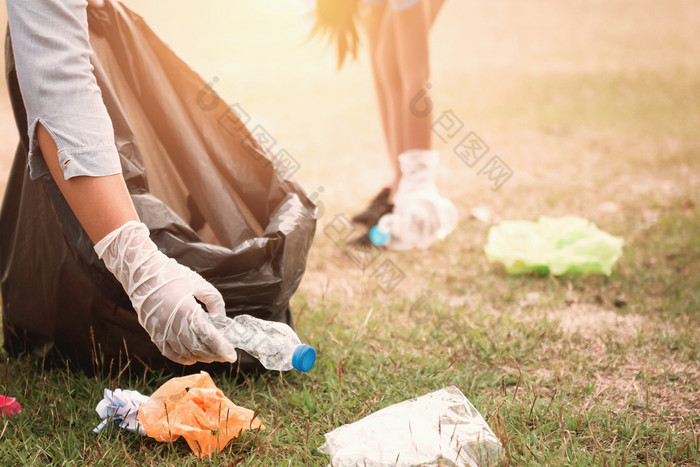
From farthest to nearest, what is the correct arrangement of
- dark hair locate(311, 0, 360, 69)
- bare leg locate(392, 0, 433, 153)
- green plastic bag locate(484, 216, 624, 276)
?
dark hair locate(311, 0, 360, 69)
bare leg locate(392, 0, 433, 153)
green plastic bag locate(484, 216, 624, 276)

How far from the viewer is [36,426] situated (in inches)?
53.7

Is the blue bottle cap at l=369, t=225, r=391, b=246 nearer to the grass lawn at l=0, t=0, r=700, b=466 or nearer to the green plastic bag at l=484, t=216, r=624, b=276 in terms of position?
the grass lawn at l=0, t=0, r=700, b=466

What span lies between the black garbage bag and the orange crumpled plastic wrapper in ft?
0.61

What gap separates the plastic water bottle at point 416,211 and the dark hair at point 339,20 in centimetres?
59

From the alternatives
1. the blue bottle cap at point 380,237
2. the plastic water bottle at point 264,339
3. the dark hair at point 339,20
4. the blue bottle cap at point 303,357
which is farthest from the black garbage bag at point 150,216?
the dark hair at point 339,20

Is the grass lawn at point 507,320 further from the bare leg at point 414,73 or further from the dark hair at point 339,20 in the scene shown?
the dark hair at point 339,20

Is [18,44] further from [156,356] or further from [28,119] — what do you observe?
[156,356]

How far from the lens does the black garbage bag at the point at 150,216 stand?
1.42m

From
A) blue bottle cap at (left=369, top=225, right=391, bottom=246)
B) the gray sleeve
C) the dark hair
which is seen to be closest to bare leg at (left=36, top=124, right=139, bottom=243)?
the gray sleeve

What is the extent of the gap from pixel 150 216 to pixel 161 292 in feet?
0.70

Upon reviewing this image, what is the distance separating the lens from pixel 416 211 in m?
2.54

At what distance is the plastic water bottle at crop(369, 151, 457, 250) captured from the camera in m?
2.56

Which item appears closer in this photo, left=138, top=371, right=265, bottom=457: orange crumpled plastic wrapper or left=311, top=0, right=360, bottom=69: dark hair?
left=138, top=371, right=265, bottom=457: orange crumpled plastic wrapper

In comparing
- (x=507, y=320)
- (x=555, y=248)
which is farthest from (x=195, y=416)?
(x=555, y=248)
